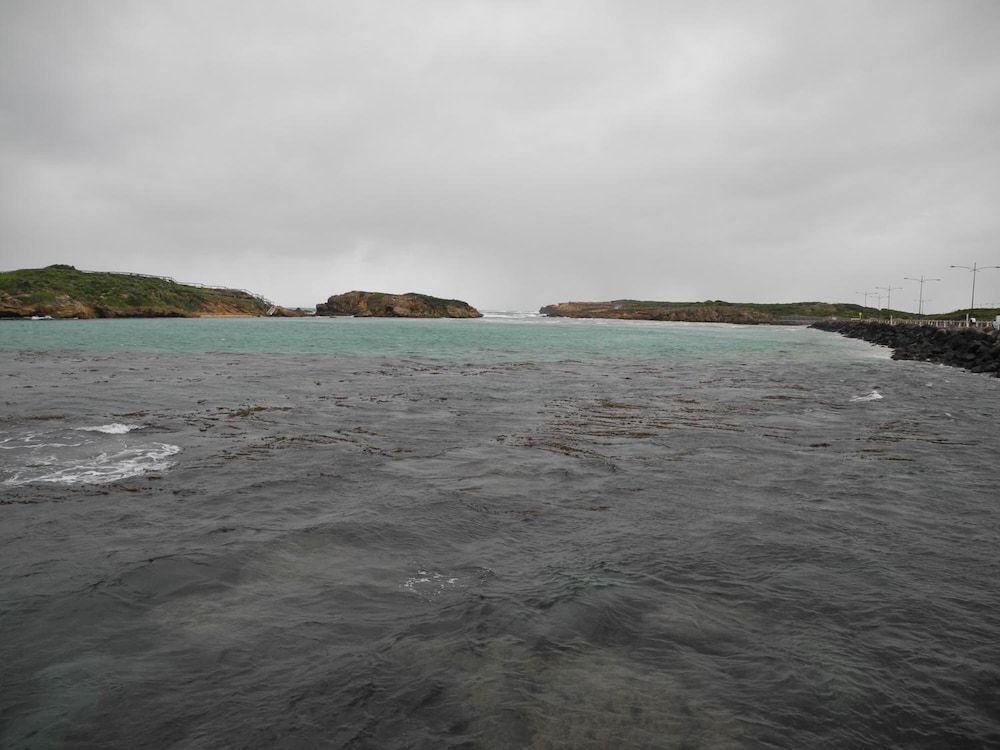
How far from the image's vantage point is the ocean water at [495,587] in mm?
4840

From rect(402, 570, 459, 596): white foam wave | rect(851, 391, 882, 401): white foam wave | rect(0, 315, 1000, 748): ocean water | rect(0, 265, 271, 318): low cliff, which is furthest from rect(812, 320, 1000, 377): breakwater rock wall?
rect(0, 265, 271, 318): low cliff

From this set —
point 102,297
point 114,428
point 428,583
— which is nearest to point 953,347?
point 428,583

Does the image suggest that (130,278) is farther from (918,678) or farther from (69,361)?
(918,678)

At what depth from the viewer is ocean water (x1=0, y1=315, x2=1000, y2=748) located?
484cm

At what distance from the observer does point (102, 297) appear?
13862 cm

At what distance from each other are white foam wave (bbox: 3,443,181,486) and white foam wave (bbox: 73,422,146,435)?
8.06 ft

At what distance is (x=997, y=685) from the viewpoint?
17.3 feet

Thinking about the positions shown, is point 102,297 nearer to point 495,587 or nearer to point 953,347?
point 953,347

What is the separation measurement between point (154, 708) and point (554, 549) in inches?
198

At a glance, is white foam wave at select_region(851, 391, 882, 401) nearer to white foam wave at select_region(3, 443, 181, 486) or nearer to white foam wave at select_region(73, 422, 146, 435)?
white foam wave at select_region(3, 443, 181, 486)

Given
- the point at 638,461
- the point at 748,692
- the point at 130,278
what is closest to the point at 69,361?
the point at 638,461

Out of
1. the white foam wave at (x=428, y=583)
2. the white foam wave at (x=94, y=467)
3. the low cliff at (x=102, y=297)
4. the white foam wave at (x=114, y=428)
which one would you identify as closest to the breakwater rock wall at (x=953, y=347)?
the white foam wave at (x=428, y=583)

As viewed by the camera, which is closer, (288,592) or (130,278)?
(288,592)

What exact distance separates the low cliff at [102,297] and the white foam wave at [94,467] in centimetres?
13986
